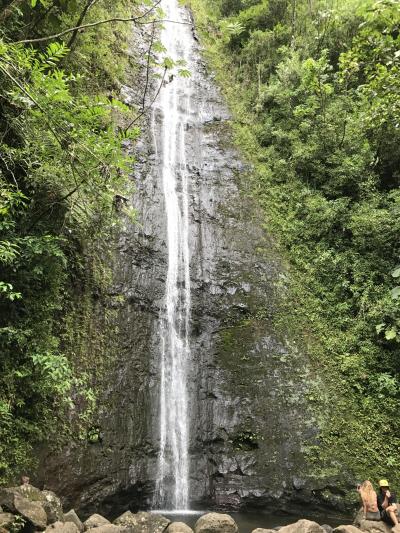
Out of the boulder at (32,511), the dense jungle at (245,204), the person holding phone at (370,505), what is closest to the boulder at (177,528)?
the boulder at (32,511)

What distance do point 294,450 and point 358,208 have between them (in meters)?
6.53

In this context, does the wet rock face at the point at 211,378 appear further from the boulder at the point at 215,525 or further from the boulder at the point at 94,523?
the boulder at the point at 215,525

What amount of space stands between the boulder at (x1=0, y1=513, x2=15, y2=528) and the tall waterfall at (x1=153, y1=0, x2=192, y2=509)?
3747mm

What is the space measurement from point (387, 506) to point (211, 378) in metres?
4.11

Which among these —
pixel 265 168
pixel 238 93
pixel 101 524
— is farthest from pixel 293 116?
pixel 101 524

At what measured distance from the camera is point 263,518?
25.2ft

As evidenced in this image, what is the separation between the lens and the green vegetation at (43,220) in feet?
17.4

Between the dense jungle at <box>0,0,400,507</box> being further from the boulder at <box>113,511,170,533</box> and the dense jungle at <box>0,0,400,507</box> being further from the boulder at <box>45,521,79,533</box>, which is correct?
the boulder at <box>113,511,170,533</box>

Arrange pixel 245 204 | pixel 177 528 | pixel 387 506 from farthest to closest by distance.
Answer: pixel 245 204 < pixel 387 506 < pixel 177 528

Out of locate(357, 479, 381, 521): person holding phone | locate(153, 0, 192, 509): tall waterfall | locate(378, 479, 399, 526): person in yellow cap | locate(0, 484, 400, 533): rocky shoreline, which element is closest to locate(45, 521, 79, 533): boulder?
locate(0, 484, 400, 533): rocky shoreline

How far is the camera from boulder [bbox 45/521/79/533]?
15.8ft

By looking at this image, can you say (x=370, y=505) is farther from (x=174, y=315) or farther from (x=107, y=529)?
(x=174, y=315)

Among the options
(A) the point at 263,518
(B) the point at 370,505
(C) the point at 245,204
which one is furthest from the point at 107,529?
(C) the point at 245,204

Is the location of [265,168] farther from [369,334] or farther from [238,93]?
[369,334]
